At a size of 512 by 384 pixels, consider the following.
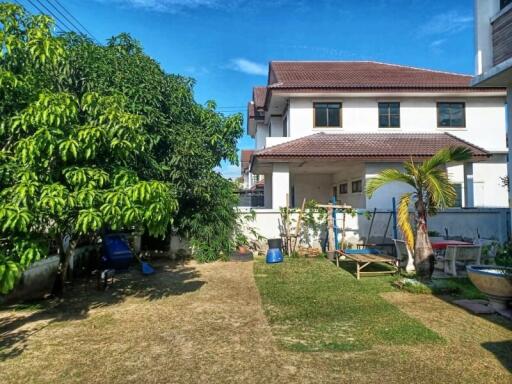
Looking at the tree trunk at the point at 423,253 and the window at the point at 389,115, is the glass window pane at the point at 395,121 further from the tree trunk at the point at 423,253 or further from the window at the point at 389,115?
the tree trunk at the point at 423,253

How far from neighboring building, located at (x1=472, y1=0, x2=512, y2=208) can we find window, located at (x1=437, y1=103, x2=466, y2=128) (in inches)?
409

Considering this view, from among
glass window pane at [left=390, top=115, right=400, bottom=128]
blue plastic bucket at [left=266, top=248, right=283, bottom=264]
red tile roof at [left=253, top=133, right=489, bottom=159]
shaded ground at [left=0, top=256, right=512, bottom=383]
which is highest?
glass window pane at [left=390, top=115, right=400, bottom=128]

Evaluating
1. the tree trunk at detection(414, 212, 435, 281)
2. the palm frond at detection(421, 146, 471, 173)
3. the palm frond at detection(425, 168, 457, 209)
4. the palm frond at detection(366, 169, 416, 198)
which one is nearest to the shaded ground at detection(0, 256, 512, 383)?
the tree trunk at detection(414, 212, 435, 281)

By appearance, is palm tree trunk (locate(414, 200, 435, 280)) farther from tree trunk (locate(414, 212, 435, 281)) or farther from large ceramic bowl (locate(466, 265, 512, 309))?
large ceramic bowl (locate(466, 265, 512, 309))

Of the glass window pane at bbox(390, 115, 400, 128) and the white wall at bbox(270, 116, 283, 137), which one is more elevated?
the white wall at bbox(270, 116, 283, 137)

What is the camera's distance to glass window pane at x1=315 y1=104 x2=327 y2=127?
1817 cm

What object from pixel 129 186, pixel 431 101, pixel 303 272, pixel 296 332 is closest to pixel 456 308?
pixel 296 332

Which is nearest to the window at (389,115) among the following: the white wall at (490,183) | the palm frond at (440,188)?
the white wall at (490,183)

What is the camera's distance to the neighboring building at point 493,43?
8.23 meters

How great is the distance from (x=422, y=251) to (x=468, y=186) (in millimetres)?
10124

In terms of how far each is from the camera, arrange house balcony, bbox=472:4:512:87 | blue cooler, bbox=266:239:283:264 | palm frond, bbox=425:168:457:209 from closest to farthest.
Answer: house balcony, bbox=472:4:512:87
palm frond, bbox=425:168:457:209
blue cooler, bbox=266:239:283:264

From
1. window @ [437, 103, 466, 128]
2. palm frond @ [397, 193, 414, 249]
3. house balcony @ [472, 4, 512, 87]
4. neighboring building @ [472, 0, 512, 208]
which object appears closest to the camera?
house balcony @ [472, 4, 512, 87]

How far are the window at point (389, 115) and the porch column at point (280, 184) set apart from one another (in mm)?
6712

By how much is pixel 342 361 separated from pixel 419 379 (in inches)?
35.5
